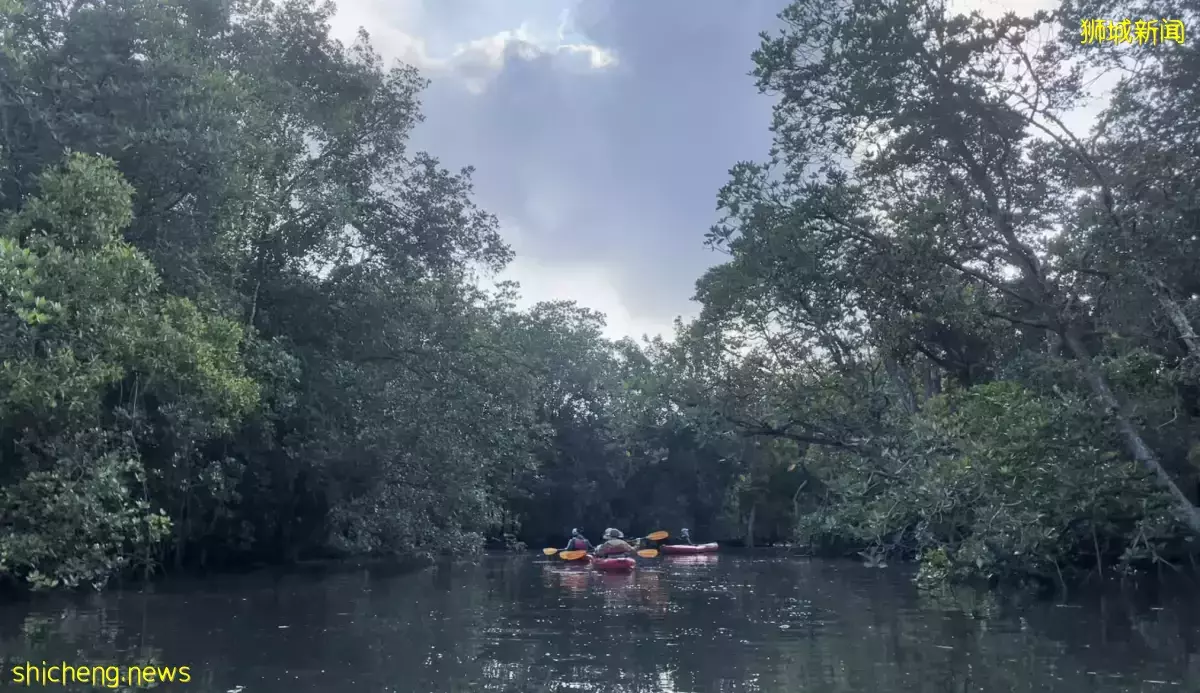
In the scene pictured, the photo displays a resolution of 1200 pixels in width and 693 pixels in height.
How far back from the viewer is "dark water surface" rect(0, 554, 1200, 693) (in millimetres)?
9859

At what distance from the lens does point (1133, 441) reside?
1547cm

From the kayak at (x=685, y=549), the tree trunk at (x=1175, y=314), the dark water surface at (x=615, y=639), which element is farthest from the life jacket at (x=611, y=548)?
the tree trunk at (x=1175, y=314)

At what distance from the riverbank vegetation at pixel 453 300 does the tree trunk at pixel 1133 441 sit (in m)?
0.05

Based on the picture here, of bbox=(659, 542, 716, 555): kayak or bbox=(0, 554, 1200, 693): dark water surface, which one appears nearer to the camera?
bbox=(0, 554, 1200, 693): dark water surface

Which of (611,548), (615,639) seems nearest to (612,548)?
(611,548)

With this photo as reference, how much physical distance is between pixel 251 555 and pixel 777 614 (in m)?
18.8

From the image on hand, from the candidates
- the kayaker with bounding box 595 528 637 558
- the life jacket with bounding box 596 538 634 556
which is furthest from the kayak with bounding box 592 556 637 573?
the life jacket with bounding box 596 538 634 556

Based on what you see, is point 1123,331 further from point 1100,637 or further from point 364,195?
point 364,195

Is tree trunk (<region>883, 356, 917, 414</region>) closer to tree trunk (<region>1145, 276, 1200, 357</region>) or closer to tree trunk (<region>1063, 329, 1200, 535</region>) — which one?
tree trunk (<region>1063, 329, 1200, 535</region>)

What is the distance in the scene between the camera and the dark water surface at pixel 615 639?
986 centimetres

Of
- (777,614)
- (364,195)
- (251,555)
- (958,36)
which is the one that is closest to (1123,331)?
(958,36)

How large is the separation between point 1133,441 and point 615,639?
8.18 m

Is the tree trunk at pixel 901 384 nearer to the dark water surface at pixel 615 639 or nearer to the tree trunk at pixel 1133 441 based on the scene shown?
the dark water surface at pixel 615 639

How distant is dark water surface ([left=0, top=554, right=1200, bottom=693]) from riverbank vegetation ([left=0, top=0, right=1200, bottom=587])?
116cm
